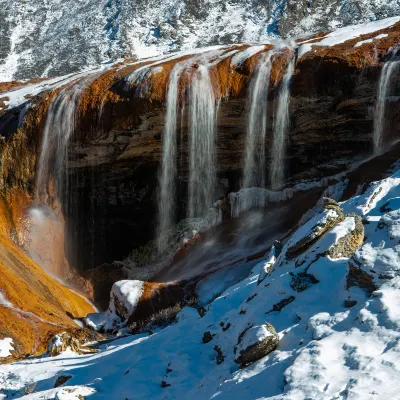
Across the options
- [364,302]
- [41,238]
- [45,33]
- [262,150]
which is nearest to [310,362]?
[364,302]

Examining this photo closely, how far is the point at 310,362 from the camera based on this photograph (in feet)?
21.8

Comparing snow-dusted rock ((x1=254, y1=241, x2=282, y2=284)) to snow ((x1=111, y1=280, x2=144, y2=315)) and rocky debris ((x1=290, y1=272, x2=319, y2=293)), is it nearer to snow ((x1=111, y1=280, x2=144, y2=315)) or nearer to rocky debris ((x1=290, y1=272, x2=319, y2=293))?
rocky debris ((x1=290, y1=272, x2=319, y2=293))

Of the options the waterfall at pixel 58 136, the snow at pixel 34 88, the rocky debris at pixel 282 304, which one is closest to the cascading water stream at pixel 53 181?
the waterfall at pixel 58 136

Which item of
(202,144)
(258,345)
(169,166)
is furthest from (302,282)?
(169,166)

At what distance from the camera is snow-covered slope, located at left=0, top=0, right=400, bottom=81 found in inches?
2908

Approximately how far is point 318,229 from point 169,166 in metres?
13.6

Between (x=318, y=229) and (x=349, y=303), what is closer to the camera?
(x=349, y=303)

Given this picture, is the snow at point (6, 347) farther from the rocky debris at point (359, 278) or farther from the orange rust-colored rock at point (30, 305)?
the rocky debris at point (359, 278)

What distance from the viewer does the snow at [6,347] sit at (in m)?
12.3

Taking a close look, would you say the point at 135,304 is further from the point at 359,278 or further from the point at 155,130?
the point at 359,278

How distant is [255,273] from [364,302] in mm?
5408

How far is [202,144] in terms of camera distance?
72.0 ft

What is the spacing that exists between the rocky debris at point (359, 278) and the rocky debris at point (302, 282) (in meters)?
0.75

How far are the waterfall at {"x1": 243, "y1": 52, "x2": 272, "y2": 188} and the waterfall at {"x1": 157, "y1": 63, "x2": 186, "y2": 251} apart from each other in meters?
2.85
